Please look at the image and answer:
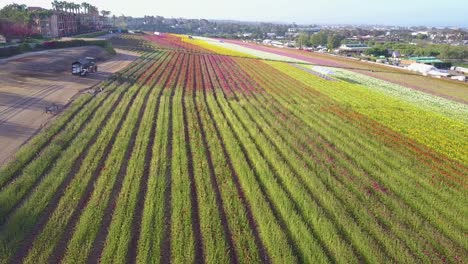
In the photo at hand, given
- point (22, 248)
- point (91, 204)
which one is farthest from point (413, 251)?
point (22, 248)

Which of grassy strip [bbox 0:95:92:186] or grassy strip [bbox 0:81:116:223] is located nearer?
grassy strip [bbox 0:81:116:223]

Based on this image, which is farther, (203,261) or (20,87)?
(20,87)

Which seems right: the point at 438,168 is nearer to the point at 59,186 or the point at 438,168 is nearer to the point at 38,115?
the point at 59,186

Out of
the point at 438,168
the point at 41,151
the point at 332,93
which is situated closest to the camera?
the point at 41,151

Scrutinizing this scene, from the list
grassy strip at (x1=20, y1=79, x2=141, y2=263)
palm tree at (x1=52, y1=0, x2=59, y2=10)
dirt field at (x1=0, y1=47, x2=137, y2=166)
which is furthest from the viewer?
palm tree at (x1=52, y1=0, x2=59, y2=10)

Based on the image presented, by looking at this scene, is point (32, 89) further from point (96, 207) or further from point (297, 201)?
point (297, 201)

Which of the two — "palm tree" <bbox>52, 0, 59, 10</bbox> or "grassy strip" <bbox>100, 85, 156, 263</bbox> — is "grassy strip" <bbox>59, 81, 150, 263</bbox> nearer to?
"grassy strip" <bbox>100, 85, 156, 263</bbox>

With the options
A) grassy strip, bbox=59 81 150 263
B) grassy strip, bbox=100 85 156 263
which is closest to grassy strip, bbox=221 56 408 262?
grassy strip, bbox=100 85 156 263

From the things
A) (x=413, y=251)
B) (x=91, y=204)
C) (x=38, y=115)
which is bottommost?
(x=413, y=251)
